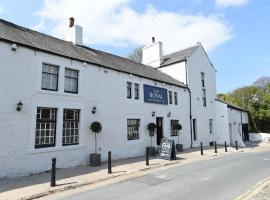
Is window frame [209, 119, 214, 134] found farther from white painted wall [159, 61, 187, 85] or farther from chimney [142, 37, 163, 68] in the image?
chimney [142, 37, 163, 68]

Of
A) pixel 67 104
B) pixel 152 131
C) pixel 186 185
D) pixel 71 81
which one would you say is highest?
pixel 71 81

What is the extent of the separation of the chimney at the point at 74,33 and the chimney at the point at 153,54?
11.2 meters

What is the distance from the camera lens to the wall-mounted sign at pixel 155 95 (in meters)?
18.8

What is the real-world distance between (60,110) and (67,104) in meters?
0.56

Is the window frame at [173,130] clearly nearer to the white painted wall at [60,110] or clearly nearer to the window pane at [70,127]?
the white painted wall at [60,110]

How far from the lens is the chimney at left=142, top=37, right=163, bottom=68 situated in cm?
2758

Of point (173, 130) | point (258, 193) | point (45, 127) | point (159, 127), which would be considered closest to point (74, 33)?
point (45, 127)

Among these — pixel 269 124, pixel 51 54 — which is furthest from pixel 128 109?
pixel 269 124

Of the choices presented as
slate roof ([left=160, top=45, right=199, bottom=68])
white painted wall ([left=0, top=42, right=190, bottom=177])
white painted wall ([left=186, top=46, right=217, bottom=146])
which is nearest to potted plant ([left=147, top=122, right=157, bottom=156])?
white painted wall ([left=0, top=42, right=190, bottom=177])

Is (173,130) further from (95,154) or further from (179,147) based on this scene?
(95,154)

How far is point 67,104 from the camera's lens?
518 inches

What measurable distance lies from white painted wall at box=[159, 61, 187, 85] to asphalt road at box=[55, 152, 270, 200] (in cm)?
1365

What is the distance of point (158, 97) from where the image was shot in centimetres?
1994

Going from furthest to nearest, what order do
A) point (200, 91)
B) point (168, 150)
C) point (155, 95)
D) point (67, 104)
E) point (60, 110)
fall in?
1. point (200, 91)
2. point (155, 95)
3. point (168, 150)
4. point (67, 104)
5. point (60, 110)
